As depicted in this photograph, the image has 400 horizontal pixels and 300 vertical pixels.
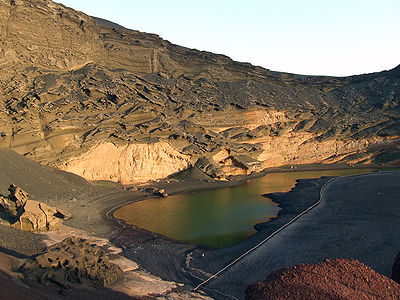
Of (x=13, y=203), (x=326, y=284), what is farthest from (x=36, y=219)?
(x=326, y=284)

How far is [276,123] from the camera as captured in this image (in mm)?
41688

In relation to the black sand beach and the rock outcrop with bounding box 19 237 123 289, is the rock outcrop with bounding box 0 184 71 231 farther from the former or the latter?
the rock outcrop with bounding box 19 237 123 289

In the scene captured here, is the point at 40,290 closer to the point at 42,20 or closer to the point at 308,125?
the point at 42,20

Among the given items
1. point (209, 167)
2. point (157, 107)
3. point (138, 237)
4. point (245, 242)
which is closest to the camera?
point (245, 242)

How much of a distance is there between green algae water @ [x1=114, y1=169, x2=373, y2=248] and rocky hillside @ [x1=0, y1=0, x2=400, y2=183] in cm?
534

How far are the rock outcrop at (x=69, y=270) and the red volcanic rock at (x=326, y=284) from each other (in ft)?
19.4

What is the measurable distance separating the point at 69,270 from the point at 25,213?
21.8 ft

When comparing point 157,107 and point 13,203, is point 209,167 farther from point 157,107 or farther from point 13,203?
point 13,203

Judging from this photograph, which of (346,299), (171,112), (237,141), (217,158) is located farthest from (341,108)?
(346,299)

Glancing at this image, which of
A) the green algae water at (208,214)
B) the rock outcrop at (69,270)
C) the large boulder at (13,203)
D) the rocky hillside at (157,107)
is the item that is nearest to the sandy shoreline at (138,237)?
the green algae water at (208,214)

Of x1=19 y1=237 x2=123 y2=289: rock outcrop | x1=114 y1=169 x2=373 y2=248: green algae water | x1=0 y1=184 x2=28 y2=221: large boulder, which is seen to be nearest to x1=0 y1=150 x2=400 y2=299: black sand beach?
x1=114 y1=169 x2=373 y2=248: green algae water

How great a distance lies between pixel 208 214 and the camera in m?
22.1

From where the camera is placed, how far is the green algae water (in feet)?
59.0

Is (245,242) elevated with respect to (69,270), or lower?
lower
